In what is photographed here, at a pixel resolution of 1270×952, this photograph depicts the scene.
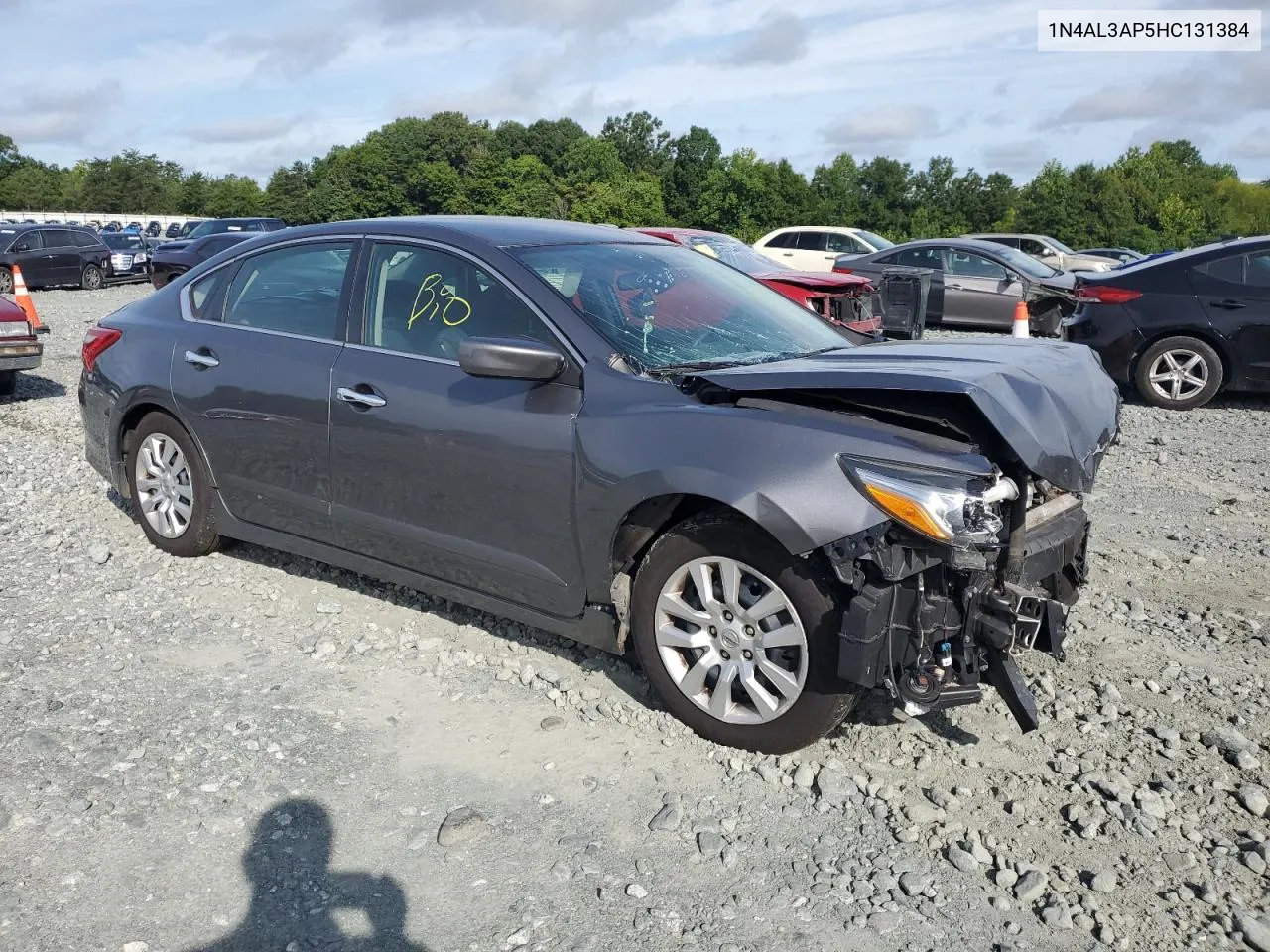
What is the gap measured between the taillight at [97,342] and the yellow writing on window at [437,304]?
2.04m

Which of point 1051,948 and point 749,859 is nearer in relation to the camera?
point 1051,948

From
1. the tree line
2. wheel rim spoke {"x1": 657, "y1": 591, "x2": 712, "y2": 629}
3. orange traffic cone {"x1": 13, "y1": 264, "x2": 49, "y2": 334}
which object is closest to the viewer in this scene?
wheel rim spoke {"x1": 657, "y1": 591, "x2": 712, "y2": 629}

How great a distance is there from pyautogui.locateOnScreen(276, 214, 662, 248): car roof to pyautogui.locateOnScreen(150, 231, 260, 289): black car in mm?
16559

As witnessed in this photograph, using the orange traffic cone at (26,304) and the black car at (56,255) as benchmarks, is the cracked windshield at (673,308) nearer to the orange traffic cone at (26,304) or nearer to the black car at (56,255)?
the orange traffic cone at (26,304)

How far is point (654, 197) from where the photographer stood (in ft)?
280

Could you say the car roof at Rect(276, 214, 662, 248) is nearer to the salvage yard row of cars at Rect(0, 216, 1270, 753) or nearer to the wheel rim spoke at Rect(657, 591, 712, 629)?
the salvage yard row of cars at Rect(0, 216, 1270, 753)

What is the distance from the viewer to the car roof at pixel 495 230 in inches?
173

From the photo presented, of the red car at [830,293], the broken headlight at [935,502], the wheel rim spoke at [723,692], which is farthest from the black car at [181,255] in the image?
the broken headlight at [935,502]

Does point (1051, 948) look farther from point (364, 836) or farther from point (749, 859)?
point (364, 836)

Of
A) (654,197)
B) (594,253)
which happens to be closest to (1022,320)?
(594,253)

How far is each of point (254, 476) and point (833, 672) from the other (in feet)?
9.14

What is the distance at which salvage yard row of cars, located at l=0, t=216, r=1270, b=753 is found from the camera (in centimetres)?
323

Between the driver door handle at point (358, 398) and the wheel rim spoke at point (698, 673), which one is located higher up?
the driver door handle at point (358, 398)

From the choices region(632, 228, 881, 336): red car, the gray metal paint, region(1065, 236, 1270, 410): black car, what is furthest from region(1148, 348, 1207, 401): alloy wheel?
the gray metal paint
